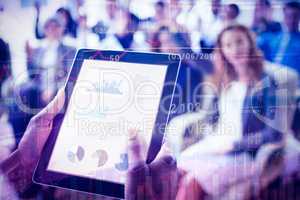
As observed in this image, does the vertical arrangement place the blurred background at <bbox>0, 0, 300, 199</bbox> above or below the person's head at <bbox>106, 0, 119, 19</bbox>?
below

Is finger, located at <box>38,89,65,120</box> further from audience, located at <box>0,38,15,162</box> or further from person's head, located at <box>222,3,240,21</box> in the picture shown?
person's head, located at <box>222,3,240,21</box>

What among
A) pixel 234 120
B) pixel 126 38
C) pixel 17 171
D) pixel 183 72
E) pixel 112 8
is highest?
pixel 112 8

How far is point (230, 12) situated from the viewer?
1294mm

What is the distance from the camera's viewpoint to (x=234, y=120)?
4.22ft

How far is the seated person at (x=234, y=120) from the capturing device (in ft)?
4.21

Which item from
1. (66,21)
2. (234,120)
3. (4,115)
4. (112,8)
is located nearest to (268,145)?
(234,120)

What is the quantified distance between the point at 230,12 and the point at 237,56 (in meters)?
0.15

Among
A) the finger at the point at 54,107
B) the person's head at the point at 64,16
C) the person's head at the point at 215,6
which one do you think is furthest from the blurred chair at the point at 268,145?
the person's head at the point at 64,16

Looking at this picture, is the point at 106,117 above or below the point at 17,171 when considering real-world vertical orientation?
above

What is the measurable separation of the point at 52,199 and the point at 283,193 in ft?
2.64

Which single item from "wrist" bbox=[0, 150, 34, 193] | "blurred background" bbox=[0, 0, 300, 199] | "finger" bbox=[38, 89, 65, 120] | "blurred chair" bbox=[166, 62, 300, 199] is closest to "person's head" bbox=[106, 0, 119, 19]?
"blurred background" bbox=[0, 0, 300, 199]

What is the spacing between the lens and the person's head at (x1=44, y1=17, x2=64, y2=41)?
1.32 meters

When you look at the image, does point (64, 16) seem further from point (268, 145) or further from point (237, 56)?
point (268, 145)

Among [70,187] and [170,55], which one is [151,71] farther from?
[70,187]
